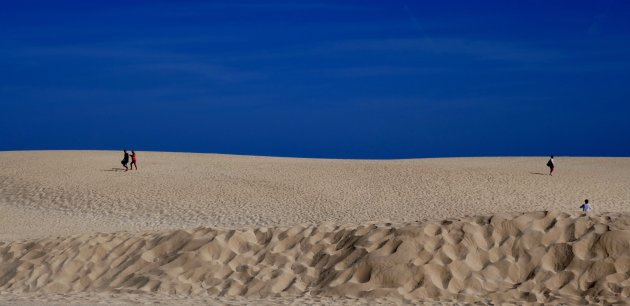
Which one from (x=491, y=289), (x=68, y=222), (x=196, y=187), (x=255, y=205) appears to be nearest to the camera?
(x=491, y=289)

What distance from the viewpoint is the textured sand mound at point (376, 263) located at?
997 centimetres

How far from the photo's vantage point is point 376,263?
10602 millimetres

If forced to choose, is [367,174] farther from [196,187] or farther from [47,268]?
[47,268]

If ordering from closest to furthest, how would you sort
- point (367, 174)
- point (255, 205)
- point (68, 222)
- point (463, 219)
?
point (463, 219) < point (68, 222) < point (255, 205) < point (367, 174)

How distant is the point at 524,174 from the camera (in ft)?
110

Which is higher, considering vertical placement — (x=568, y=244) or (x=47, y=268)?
(x=568, y=244)

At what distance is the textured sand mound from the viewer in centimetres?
997

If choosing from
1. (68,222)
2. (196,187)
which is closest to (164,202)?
(196,187)

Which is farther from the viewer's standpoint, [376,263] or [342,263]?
[342,263]

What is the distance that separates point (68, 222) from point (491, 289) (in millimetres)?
16930

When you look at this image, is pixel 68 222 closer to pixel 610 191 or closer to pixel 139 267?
pixel 139 267

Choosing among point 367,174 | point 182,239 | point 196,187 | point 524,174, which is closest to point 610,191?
point 524,174

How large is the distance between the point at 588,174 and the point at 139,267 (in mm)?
27987

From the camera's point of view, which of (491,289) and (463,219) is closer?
(491,289)
